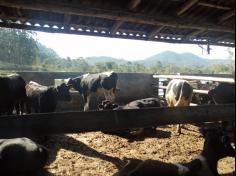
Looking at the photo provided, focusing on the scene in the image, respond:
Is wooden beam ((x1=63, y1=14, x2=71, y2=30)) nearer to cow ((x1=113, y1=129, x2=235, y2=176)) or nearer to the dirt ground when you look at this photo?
cow ((x1=113, y1=129, x2=235, y2=176))

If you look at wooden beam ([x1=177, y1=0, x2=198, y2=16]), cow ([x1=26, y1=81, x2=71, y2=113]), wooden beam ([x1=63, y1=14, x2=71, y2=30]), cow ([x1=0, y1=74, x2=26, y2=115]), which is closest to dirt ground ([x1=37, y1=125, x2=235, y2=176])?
cow ([x1=26, y1=81, x2=71, y2=113])

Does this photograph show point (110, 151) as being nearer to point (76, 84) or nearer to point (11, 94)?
point (11, 94)

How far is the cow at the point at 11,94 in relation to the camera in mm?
8594

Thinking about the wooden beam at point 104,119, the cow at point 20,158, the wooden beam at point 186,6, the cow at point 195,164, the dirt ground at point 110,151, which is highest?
the wooden beam at point 186,6

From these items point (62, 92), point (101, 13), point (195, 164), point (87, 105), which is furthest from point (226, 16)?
point (87, 105)

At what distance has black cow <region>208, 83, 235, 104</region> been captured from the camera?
941cm

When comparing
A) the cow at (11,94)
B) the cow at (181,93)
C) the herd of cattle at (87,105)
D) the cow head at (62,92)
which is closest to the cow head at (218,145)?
the herd of cattle at (87,105)

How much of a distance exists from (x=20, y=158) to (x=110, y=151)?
234 cm

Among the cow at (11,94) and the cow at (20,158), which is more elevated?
the cow at (11,94)

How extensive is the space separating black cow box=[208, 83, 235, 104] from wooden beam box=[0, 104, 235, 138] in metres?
7.13

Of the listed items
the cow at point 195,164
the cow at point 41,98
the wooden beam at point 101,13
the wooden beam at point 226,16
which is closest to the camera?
the wooden beam at point 101,13

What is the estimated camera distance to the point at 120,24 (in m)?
4.26

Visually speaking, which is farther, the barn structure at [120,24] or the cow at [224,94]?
the cow at [224,94]

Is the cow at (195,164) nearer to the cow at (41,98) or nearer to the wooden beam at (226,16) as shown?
the wooden beam at (226,16)
